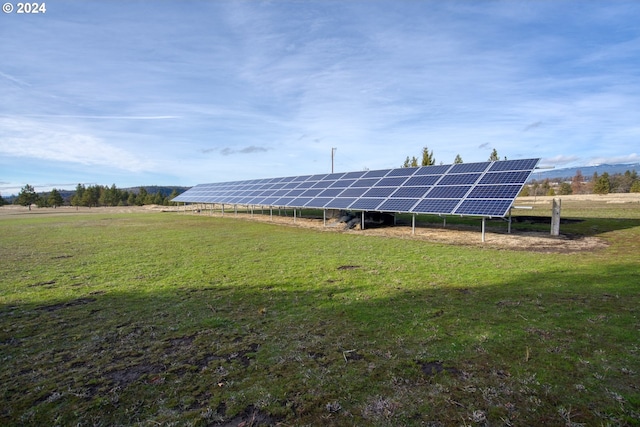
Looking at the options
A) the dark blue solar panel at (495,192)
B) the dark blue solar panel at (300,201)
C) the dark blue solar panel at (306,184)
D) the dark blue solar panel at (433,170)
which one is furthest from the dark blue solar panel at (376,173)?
the dark blue solar panel at (495,192)

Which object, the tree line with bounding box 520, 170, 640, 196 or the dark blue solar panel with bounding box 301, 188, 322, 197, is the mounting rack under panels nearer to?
the dark blue solar panel with bounding box 301, 188, 322, 197

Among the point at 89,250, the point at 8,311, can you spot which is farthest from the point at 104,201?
the point at 8,311

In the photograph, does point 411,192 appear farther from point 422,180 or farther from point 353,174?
point 353,174

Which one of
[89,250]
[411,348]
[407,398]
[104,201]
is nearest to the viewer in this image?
[407,398]

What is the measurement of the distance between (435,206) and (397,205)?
103 inches

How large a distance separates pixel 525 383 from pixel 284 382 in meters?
3.52

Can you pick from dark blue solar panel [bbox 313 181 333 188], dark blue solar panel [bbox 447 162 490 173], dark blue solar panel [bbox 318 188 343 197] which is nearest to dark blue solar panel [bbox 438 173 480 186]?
dark blue solar panel [bbox 447 162 490 173]

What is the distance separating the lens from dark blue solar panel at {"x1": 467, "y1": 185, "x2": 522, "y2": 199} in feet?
56.1

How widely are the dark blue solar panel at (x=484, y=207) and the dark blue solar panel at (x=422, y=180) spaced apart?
16.3 ft

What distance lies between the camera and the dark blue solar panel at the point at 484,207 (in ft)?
52.5

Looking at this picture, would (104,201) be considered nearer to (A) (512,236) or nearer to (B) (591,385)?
(A) (512,236)

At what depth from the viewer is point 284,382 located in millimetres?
4832

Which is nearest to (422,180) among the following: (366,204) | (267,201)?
(366,204)

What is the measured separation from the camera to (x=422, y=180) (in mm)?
23844
